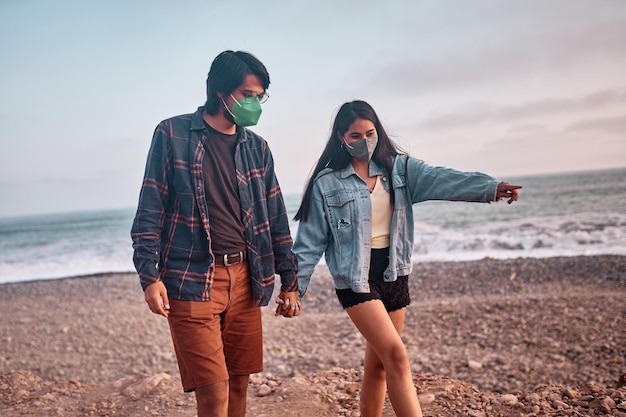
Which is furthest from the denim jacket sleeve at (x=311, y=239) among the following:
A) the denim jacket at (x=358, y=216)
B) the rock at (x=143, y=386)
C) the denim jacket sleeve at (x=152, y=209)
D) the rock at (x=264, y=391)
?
the rock at (x=143, y=386)

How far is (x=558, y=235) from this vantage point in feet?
55.7

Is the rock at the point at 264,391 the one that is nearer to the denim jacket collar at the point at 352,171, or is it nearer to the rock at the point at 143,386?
the rock at the point at 143,386

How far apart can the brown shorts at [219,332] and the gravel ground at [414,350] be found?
4.91ft

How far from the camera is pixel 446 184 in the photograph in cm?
294

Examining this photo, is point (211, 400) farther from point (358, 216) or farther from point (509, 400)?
point (509, 400)

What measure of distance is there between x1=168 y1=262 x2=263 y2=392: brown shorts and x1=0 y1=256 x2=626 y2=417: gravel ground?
1.50 meters

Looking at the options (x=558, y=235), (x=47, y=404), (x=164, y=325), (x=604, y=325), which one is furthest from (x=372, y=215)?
(x=558, y=235)

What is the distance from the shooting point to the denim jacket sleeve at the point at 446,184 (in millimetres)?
2816

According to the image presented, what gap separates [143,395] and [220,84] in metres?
3.47

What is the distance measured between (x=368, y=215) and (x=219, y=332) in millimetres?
1105

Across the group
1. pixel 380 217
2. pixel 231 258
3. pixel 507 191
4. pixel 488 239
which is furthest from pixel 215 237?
pixel 488 239

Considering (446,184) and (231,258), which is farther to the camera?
(446,184)

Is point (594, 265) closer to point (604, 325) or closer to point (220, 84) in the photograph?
point (604, 325)

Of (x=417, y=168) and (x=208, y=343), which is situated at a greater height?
(x=417, y=168)
